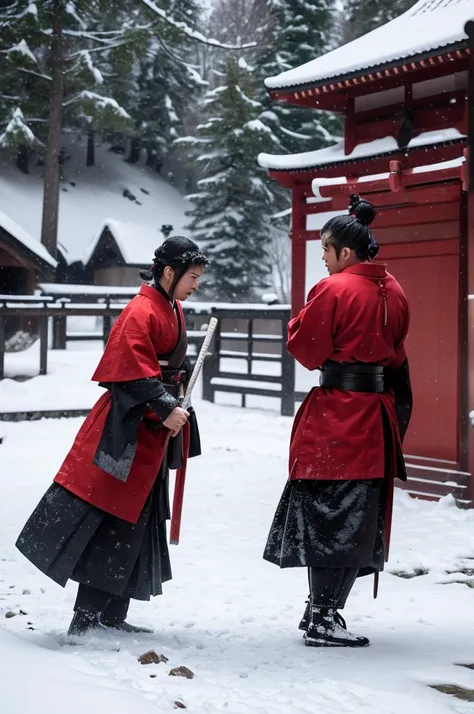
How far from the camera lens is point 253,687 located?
3020mm

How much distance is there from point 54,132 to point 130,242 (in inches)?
211

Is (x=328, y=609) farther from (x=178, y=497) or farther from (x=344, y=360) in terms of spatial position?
(x=344, y=360)

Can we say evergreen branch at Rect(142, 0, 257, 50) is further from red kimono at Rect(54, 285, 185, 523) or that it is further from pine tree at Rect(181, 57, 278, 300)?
red kimono at Rect(54, 285, 185, 523)

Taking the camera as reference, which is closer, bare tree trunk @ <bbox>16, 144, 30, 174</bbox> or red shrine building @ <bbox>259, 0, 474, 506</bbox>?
red shrine building @ <bbox>259, 0, 474, 506</bbox>

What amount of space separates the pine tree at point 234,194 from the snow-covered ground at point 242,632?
18486 mm

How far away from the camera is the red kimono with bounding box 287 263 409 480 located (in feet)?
11.7

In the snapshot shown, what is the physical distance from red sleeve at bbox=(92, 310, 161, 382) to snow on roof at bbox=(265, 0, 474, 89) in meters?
5.23

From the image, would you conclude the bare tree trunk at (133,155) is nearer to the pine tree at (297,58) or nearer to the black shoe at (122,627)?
the pine tree at (297,58)

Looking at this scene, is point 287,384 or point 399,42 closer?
point 399,42

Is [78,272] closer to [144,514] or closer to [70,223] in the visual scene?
[70,223]

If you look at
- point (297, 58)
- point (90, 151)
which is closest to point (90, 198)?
point (90, 151)

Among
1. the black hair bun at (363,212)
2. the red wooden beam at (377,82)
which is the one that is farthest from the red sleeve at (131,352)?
the red wooden beam at (377,82)

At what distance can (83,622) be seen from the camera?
141 inches

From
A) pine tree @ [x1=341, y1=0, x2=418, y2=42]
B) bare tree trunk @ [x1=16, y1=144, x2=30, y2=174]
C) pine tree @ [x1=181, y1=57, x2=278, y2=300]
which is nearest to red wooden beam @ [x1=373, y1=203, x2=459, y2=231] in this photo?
pine tree @ [x1=181, y1=57, x2=278, y2=300]
